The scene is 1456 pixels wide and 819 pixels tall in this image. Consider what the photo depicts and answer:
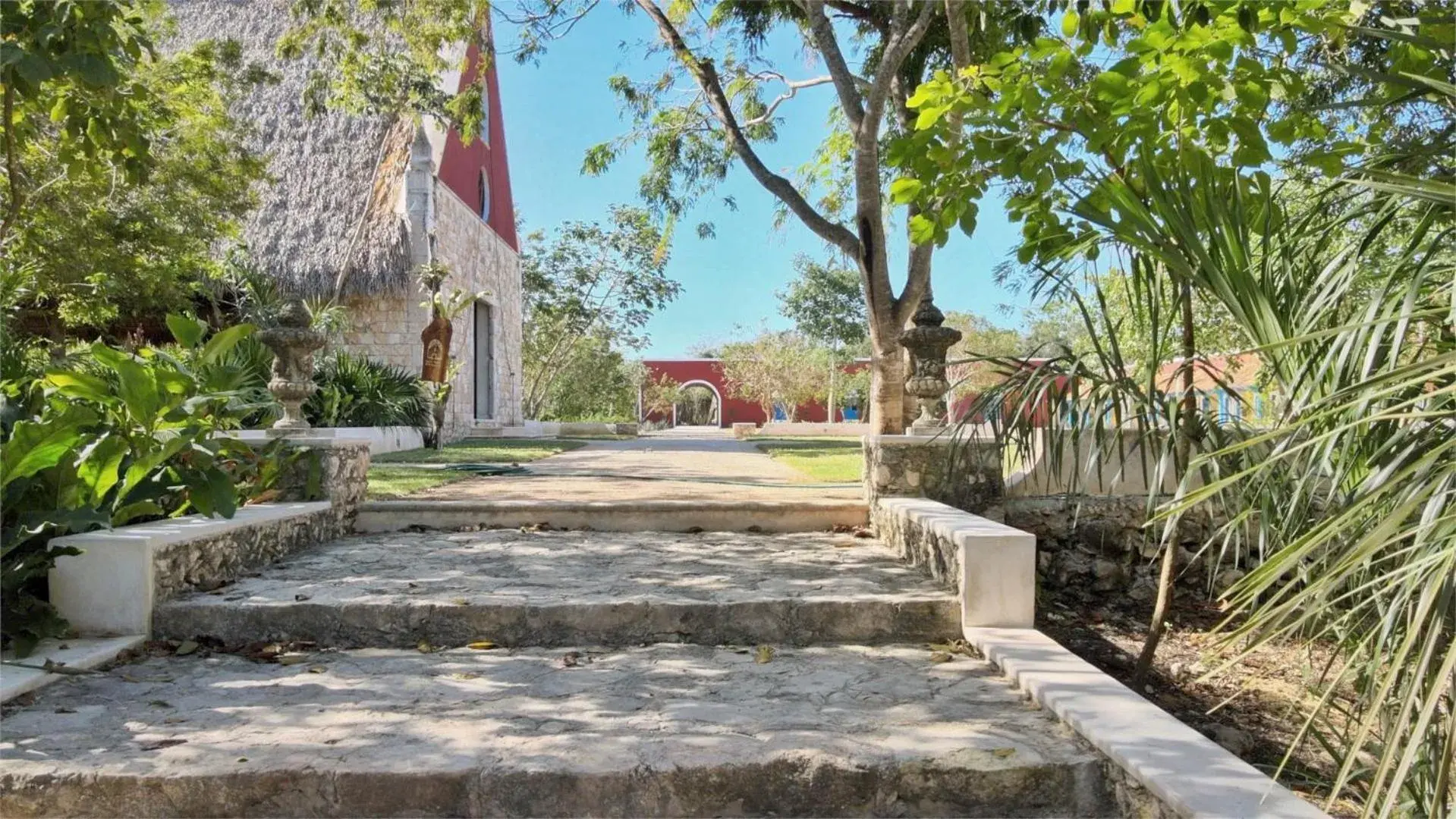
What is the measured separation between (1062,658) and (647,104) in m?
7.28

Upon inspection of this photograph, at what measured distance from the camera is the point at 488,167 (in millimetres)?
16328

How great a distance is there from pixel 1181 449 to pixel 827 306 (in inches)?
919

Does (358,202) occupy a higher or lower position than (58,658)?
higher

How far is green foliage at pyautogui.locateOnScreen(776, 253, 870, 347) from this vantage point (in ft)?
83.6

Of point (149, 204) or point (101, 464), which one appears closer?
point (101, 464)

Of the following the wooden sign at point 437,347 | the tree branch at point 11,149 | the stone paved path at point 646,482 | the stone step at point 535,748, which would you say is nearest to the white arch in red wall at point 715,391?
the wooden sign at point 437,347

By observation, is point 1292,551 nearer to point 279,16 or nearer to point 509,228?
point 279,16

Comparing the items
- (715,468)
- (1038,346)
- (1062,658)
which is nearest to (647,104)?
(715,468)

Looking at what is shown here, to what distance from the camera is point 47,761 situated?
77.9 inches

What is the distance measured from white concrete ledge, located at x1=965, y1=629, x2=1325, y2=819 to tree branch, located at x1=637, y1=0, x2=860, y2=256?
3965 millimetres

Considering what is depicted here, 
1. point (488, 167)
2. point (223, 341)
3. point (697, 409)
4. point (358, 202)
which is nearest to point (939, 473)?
point (223, 341)

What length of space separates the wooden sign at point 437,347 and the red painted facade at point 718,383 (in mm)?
21165

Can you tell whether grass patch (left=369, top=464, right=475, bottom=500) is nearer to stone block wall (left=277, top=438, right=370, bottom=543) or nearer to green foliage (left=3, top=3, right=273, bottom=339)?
stone block wall (left=277, top=438, right=370, bottom=543)

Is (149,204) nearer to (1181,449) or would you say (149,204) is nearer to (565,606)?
(565,606)
